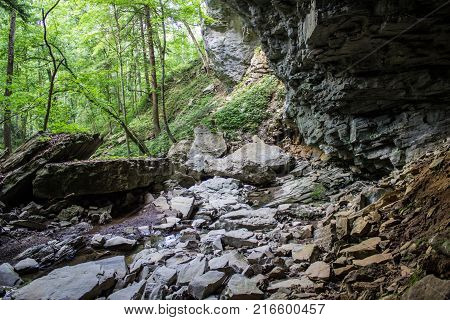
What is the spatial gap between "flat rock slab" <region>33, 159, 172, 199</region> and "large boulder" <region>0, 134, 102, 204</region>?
1.30 ft

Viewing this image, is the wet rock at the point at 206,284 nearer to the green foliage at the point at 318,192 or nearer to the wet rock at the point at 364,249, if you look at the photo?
the wet rock at the point at 364,249

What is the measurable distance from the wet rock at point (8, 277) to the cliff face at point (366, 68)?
6474 mm

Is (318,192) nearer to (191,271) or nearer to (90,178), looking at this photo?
(191,271)

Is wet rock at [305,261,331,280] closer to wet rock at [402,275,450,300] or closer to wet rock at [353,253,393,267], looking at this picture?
wet rock at [353,253,393,267]

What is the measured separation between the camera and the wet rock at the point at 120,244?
645 cm

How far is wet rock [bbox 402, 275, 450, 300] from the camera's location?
86.1 inches

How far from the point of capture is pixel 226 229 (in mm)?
6836

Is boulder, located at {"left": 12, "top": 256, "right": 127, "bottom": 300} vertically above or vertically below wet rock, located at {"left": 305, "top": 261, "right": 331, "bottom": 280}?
below

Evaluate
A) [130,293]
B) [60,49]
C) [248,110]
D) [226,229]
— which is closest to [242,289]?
[130,293]

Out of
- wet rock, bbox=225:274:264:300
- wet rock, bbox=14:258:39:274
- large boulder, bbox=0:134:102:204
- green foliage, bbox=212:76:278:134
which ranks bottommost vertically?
wet rock, bbox=14:258:39:274

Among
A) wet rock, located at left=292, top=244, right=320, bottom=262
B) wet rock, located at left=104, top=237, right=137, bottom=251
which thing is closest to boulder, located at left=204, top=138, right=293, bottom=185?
wet rock, located at left=104, top=237, right=137, bottom=251

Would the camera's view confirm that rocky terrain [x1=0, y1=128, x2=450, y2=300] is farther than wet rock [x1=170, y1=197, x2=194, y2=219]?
No

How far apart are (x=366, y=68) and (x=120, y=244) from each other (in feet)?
20.5

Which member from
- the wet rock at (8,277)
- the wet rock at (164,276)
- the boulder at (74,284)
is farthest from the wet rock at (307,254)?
the wet rock at (8,277)
